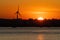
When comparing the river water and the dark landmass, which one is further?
the dark landmass

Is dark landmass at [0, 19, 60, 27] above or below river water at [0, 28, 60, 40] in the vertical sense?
above

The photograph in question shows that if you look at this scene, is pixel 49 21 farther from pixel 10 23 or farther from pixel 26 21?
pixel 10 23

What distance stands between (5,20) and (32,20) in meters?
6.00

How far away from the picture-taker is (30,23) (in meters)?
67.9
